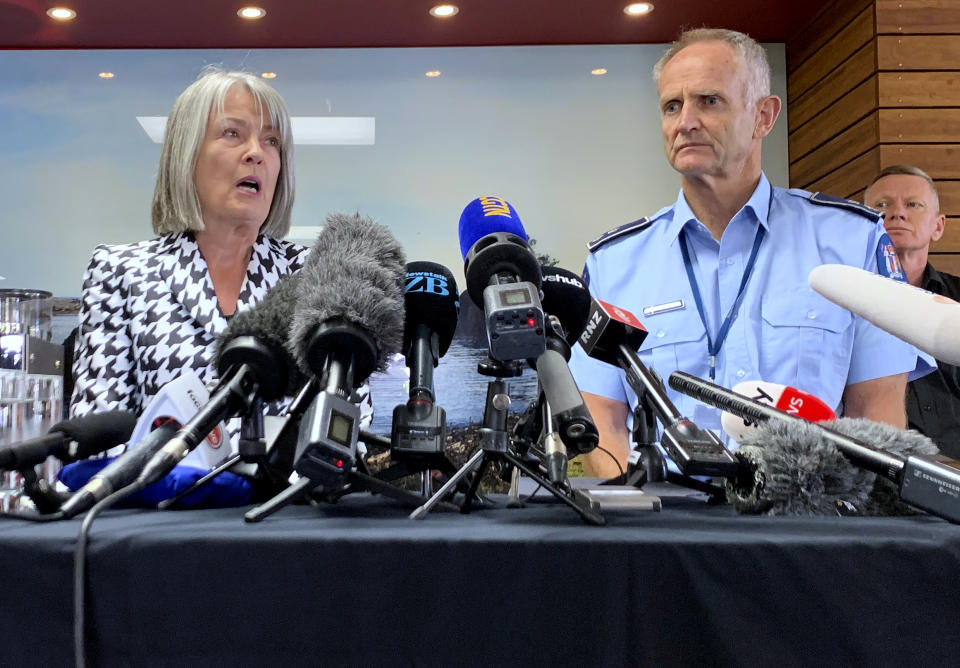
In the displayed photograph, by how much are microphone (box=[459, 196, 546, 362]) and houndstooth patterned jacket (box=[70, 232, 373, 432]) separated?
67 cm

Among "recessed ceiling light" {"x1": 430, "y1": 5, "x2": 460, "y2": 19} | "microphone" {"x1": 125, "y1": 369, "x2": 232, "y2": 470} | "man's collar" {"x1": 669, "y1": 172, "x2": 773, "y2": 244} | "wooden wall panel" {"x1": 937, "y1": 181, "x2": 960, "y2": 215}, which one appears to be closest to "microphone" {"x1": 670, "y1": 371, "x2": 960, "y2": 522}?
"microphone" {"x1": 125, "y1": 369, "x2": 232, "y2": 470}

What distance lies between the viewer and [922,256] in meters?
3.40

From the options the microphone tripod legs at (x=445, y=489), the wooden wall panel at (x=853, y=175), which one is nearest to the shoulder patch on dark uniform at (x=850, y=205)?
the microphone tripod legs at (x=445, y=489)

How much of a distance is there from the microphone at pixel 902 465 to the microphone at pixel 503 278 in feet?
0.88

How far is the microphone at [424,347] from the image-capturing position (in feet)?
2.59

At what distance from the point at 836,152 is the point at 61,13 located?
12.5ft

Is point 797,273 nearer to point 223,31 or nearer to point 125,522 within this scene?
point 125,522

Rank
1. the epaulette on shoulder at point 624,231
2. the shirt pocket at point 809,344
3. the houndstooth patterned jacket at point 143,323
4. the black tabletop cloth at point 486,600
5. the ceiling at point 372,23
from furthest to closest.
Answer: the ceiling at point 372,23 → the epaulette on shoulder at point 624,231 → the shirt pocket at point 809,344 → the houndstooth patterned jacket at point 143,323 → the black tabletop cloth at point 486,600

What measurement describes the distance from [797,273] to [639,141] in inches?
114

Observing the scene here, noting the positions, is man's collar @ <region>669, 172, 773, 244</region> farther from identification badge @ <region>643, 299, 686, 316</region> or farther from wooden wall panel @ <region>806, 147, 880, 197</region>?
wooden wall panel @ <region>806, 147, 880, 197</region>

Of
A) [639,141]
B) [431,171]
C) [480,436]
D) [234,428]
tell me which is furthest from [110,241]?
[480,436]

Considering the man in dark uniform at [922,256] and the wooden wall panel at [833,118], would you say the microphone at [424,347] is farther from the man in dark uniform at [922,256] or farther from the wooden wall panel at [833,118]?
the wooden wall panel at [833,118]

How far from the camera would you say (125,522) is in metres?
0.69

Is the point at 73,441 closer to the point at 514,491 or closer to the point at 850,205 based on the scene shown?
the point at 514,491
